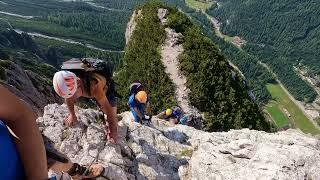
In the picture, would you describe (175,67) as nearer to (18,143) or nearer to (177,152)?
(177,152)

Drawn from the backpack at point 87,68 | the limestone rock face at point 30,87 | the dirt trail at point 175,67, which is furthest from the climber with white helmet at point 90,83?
the dirt trail at point 175,67

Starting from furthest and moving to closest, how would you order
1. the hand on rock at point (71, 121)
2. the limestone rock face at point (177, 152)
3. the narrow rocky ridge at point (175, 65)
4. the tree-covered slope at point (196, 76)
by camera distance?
the narrow rocky ridge at point (175, 65)
the tree-covered slope at point (196, 76)
the hand on rock at point (71, 121)
the limestone rock face at point (177, 152)

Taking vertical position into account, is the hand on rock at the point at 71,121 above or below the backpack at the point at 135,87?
below

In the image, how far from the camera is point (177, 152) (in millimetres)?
19172

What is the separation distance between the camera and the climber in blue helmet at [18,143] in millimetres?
4785

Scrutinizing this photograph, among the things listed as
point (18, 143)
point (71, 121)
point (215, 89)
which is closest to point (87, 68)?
point (71, 121)

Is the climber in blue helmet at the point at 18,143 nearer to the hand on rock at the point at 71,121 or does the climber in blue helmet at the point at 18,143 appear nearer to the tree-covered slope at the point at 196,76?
the hand on rock at the point at 71,121

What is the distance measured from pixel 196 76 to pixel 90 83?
142 feet

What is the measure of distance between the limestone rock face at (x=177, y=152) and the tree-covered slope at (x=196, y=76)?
26419mm

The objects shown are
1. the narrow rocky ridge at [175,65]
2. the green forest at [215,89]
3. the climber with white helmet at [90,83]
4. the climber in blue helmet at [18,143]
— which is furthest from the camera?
the narrow rocky ridge at [175,65]

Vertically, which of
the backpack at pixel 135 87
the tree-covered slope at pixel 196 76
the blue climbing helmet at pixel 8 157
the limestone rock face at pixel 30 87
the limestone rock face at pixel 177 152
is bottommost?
the tree-covered slope at pixel 196 76

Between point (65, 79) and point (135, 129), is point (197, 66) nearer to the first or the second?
point (135, 129)

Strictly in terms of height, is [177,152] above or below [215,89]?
above

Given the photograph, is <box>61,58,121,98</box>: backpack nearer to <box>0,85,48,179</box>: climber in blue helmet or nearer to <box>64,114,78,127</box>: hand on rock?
<box>64,114,78,127</box>: hand on rock
